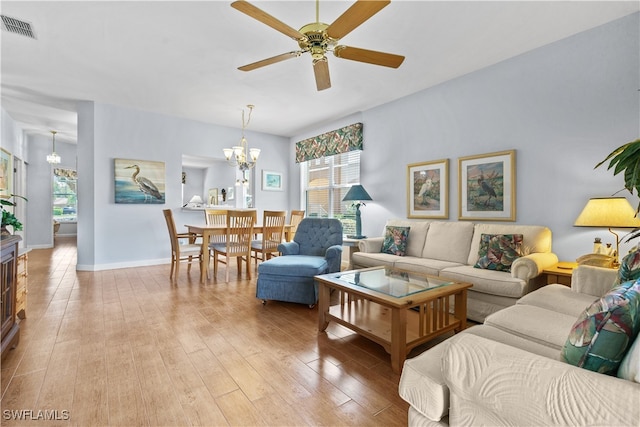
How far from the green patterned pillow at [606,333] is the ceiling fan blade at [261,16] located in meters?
2.05

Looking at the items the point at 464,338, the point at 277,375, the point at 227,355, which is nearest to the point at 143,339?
the point at 227,355

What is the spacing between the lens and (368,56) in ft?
7.41

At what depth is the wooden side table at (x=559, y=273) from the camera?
2.49 meters

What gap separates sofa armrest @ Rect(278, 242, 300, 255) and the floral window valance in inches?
87.5

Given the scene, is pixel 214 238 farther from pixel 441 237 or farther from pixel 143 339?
pixel 441 237

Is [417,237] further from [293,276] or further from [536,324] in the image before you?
[536,324]

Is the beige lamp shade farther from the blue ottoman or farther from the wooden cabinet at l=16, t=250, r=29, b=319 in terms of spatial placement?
the wooden cabinet at l=16, t=250, r=29, b=319

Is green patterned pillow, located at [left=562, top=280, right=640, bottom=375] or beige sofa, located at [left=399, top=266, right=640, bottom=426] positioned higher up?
green patterned pillow, located at [left=562, top=280, right=640, bottom=375]

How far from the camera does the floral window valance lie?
5.09 metres

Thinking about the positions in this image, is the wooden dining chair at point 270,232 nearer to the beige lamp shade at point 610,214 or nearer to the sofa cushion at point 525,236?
the sofa cushion at point 525,236

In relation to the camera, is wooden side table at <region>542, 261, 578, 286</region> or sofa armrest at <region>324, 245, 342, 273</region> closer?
wooden side table at <region>542, 261, 578, 286</region>

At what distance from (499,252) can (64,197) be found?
36.4 ft

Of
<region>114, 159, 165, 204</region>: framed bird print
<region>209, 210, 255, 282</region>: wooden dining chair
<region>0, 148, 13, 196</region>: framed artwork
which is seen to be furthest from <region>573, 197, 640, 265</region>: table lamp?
<region>0, 148, 13, 196</region>: framed artwork

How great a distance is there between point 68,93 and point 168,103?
129 centimetres
